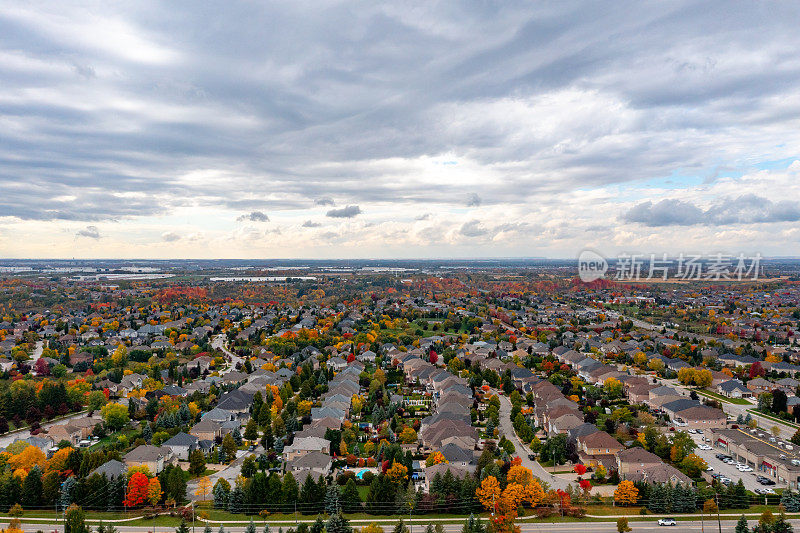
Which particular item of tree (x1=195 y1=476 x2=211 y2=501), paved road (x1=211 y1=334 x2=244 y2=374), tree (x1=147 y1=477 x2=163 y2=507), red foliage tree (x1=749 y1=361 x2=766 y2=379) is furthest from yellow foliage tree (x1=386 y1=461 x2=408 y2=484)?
red foliage tree (x1=749 y1=361 x2=766 y2=379)

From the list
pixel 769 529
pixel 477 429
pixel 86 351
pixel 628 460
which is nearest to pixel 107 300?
pixel 86 351

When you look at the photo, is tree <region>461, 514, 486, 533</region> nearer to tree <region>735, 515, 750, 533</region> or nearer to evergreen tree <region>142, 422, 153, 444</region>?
tree <region>735, 515, 750, 533</region>

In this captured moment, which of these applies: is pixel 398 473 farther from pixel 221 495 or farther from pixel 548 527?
pixel 221 495

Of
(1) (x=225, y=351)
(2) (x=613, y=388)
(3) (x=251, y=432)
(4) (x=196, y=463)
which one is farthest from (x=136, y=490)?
(1) (x=225, y=351)

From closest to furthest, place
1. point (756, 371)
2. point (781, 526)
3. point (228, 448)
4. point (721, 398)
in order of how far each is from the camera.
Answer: point (781, 526)
point (228, 448)
point (721, 398)
point (756, 371)

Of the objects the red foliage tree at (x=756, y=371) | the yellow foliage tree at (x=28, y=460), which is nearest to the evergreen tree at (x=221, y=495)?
the yellow foliage tree at (x=28, y=460)

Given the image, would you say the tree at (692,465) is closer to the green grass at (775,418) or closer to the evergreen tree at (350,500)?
the green grass at (775,418)

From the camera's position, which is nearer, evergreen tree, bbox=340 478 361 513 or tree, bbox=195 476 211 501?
evergreen tree, bbox=340 478 361 513
